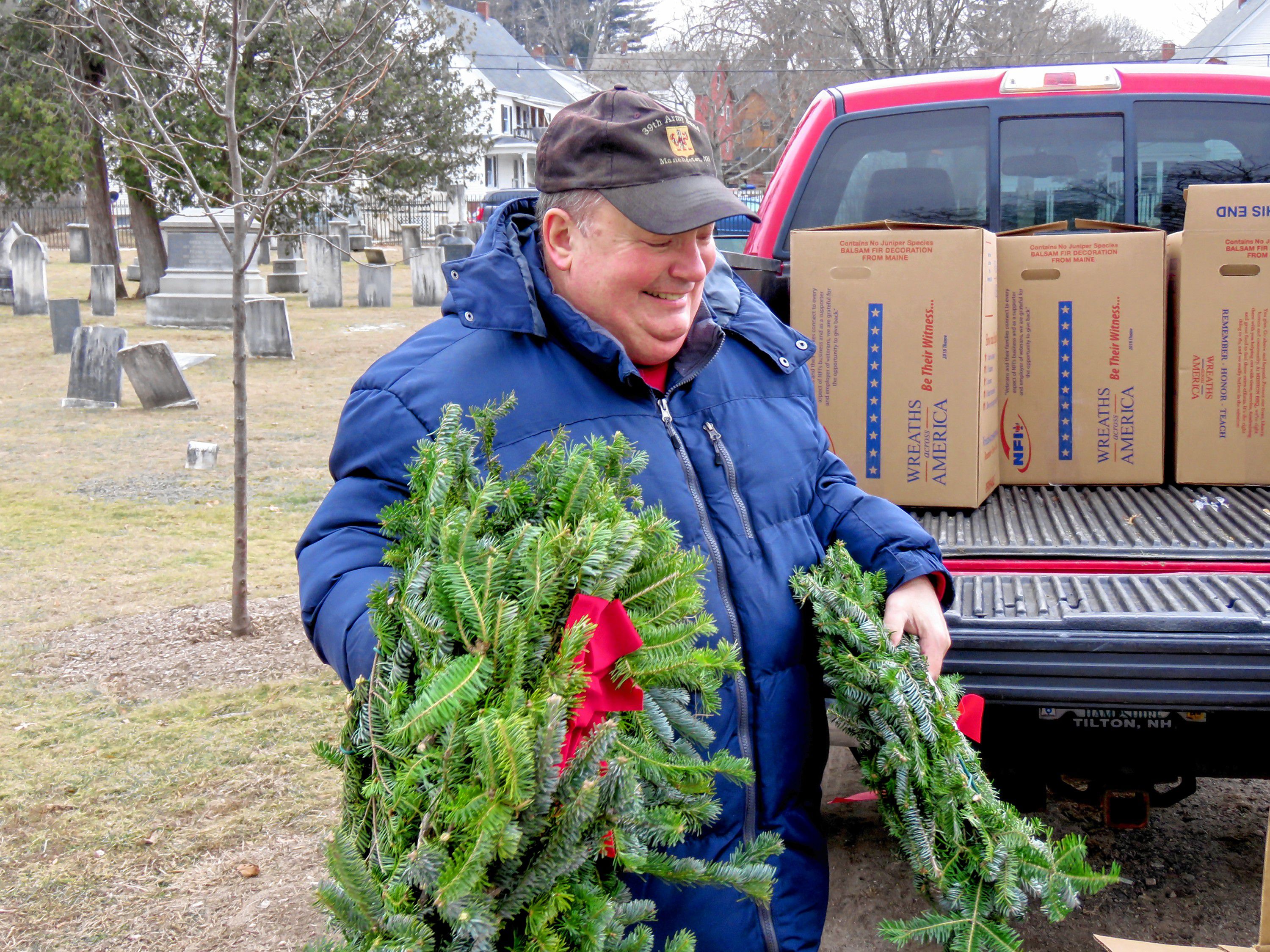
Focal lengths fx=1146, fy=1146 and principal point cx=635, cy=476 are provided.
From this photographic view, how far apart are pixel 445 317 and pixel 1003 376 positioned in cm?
216

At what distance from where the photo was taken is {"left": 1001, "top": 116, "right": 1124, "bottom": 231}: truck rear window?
13.4 ft

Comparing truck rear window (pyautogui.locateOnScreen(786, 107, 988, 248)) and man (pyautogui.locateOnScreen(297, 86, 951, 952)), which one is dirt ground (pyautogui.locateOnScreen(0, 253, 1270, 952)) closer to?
man (pyautogui.locateOnScreen(297, 86, 951, 952))

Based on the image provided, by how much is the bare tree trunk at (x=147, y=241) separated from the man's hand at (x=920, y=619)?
21488 mm

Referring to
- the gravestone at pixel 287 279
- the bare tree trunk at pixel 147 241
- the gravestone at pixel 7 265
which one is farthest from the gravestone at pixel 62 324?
the gravestone at pixel 287 279

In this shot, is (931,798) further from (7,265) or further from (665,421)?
(7,265)

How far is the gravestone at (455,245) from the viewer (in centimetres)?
2281

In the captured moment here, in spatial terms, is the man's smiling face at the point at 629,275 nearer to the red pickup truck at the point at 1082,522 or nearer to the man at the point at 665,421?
the man at the point at 665,421

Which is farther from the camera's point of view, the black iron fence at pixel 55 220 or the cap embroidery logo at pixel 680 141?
the black iron fence at pixel 55 220

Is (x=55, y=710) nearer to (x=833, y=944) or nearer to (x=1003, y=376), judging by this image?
(x=833, y=944)

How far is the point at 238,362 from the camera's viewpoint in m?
5.46

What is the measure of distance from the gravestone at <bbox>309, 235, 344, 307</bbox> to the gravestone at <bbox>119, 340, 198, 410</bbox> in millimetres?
9384

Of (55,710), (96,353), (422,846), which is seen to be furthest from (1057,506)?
(96,353)

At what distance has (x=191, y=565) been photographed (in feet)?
21.4

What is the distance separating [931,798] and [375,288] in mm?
19893
